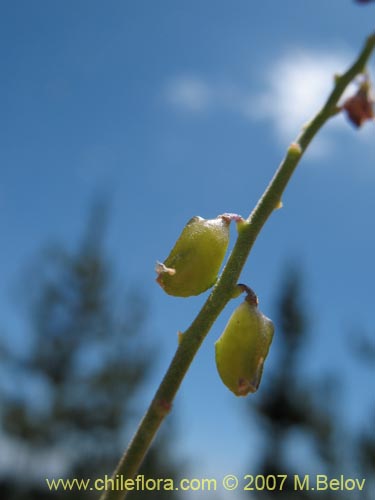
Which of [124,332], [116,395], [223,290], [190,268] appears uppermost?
[124,332]

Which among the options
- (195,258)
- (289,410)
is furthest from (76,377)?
(195,258)

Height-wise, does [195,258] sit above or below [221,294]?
above

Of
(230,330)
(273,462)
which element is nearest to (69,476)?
(273,462)

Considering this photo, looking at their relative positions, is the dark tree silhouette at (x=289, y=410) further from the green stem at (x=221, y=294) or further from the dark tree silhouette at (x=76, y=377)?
the green stem at (x=221, y=294)

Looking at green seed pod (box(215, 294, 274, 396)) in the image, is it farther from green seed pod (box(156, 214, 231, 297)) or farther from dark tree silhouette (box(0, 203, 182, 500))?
dark tree silhouette (box(0, 203, 182, 500))

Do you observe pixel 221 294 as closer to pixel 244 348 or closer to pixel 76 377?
pixel 244 348

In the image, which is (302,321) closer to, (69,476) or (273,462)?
(273,462)
